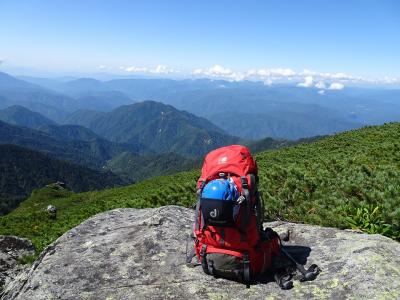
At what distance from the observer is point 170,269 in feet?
26.1

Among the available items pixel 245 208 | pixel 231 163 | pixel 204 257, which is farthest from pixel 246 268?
pixel 231 163

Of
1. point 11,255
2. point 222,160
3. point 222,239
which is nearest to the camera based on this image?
point 222,239

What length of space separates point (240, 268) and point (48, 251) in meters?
5.03

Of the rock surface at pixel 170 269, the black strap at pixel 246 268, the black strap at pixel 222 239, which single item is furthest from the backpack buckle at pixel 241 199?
the rock surface at pixel 170 269

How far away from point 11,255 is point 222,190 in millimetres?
11200

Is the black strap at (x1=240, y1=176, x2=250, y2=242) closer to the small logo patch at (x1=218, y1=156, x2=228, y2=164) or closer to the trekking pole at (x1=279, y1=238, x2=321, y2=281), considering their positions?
the small logo patch at (x1=218, y1=156, x2=228, y2=164)

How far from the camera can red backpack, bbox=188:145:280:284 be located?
702 centimetres

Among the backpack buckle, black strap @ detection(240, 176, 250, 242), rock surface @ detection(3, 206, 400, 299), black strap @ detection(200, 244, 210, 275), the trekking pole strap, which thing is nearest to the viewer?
rock surface @ detection(3, 206, 400, 299)

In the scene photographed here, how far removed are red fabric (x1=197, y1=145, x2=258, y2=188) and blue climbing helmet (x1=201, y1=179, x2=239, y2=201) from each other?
0.30 m

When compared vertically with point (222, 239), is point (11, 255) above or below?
below

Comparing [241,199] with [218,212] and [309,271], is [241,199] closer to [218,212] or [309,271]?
[218,212]

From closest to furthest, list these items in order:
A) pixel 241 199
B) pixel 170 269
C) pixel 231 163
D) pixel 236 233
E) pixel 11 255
→ pixel 241 199 → pixel 236 233 → pixel 231 163 → pixel 170 269 → pixel 11 255

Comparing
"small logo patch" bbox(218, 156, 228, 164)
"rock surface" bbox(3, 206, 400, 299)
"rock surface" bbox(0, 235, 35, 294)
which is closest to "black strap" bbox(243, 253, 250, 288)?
"rock surface" bbox(3, 206, 400, 299)

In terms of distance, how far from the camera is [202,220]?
24.3ft
